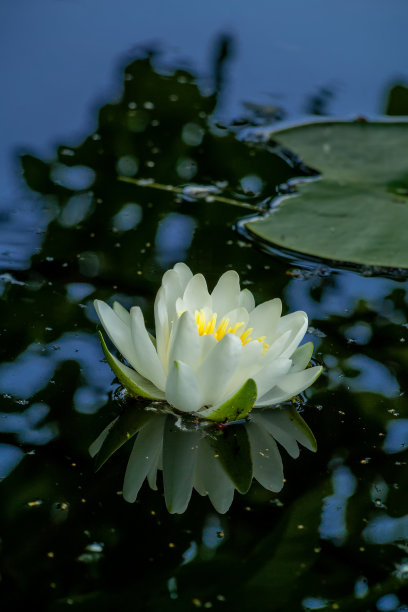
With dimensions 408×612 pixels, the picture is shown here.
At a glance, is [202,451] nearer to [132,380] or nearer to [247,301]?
[132,380]

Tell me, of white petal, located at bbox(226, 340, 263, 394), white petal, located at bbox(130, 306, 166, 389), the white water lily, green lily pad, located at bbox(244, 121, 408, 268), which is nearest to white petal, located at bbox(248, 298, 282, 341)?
the white water lily

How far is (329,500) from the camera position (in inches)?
53.2

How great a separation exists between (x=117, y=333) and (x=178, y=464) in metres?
0.28

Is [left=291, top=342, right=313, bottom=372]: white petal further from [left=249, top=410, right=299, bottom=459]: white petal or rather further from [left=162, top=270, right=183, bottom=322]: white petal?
[left=162, top=270, right=183, bottom=322]: white petal

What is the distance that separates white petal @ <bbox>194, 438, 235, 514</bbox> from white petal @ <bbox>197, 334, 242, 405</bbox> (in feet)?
0.35

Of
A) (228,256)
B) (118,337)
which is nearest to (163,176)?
(228,256)

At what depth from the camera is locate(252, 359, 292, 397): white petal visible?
1411 millimetres

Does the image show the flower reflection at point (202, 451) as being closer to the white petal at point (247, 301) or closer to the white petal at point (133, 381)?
the white petal at point (133, 381)

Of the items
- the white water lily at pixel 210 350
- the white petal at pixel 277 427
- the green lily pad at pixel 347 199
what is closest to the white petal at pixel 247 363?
the white water lily at pixel 210 350

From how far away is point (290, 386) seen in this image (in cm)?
149

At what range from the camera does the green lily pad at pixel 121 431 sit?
1.39m

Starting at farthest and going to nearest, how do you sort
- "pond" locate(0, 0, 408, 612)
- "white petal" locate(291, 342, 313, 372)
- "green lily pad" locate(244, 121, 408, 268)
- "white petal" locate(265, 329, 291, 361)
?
"green lily pad" locate(244, 121, 408, 268) → "white petal" locate(291, 342, 313, 372) → "white petal" locate(265, 329, 291, 361) → "pond" locate(0, 0, 408, 612)

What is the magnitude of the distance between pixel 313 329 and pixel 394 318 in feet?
0.75

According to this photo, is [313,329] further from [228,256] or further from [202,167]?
[202,167]
